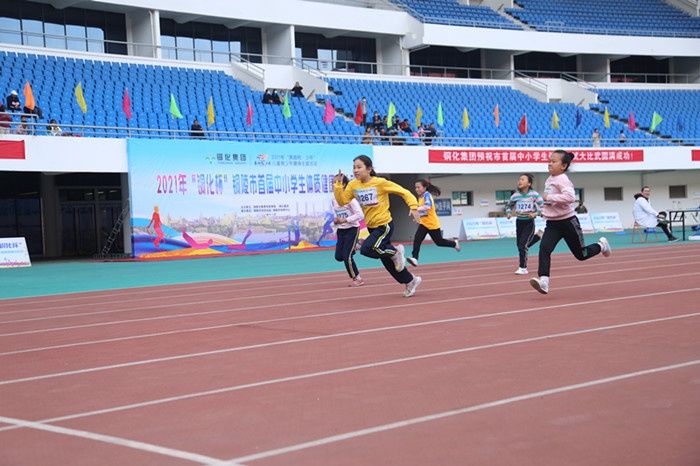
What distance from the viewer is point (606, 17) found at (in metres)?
48.7

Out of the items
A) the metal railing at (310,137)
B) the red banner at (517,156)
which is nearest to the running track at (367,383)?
the metal railing at (310,137)

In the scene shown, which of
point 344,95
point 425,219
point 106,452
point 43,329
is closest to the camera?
point 106,452

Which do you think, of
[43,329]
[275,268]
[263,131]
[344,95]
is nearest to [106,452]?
[43,329]

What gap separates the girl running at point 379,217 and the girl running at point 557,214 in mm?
1726

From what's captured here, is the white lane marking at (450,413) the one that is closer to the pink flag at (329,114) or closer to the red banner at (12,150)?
the red banner at (12,150)

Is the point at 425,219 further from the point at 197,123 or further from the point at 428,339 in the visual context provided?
the point at 197,123

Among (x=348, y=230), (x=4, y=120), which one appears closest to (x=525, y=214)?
(x=348, y=230)

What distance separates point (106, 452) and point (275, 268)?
54.9 ft

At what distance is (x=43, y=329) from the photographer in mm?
10148

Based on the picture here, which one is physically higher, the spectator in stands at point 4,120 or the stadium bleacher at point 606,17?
the stadium bleacher at point 606,17

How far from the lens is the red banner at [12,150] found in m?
23.9

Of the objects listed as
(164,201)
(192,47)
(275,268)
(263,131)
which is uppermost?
(192,47)

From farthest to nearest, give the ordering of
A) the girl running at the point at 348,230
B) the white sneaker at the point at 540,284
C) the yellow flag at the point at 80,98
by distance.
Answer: the yellow flag at the point at 80,98, the girl running at the point at 348,230, the white sneaker at the point at 540,284

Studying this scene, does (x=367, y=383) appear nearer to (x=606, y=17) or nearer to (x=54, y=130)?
(x=54, y=130)
